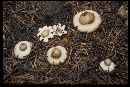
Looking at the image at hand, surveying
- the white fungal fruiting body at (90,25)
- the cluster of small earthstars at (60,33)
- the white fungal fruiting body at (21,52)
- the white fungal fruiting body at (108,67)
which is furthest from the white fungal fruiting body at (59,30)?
the white fungal fruiting body at (108,67)

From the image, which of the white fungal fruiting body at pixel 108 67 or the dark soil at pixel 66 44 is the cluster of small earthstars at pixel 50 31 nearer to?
the dark soil at pixel 66 44

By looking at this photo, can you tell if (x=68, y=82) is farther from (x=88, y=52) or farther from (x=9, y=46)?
(x=9, y=46)

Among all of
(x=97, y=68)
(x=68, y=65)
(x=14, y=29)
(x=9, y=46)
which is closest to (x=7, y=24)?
(x=14, y=29)

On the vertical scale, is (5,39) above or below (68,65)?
above

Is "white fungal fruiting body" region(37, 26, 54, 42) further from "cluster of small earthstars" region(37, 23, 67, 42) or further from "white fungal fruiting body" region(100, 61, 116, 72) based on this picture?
"white fungal fruiting body" region(100, 61, 116, 72)

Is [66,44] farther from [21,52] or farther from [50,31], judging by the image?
[21,52]

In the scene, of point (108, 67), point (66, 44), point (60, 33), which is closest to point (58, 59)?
point (66, 44)
